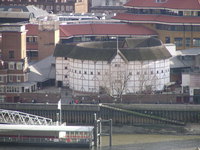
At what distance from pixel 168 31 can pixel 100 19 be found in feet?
44.0

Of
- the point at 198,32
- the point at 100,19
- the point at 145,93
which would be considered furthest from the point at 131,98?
the point at 100,19

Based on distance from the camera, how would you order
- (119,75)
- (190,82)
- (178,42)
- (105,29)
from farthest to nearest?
1. (105,29)
2. (178,42)
3. (119,75)
4. (190,82)

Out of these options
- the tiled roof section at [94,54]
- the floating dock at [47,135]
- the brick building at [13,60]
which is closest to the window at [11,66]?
the brick building at [13,60]

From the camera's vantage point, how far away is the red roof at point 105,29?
149750mm

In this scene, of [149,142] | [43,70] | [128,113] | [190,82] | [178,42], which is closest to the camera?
[149,142]

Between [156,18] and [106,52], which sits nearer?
[106,52]

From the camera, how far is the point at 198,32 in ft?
481

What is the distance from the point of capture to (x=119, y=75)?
129000mm

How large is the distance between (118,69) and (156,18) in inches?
873

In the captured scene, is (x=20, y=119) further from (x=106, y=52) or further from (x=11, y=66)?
(x=106, y=52)

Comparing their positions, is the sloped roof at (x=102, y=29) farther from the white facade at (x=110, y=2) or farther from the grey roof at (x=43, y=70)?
the white facade at (x=110, y=2)

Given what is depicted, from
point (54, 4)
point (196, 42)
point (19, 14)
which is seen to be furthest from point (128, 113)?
point (54, 4)

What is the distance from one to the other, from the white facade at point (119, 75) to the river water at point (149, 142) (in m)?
11.7

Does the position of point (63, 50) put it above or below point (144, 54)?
above
